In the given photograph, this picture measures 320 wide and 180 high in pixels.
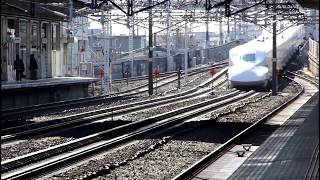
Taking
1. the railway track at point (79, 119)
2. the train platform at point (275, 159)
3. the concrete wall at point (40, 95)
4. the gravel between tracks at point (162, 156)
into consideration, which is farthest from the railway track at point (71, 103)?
the train platform at point (275, 159)

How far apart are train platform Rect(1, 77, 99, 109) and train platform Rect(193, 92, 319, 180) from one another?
44.7 ft

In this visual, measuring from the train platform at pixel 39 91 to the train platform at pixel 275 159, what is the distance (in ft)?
44.7

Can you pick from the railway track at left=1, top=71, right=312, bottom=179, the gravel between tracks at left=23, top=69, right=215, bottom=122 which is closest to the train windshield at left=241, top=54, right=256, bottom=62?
the gravel between tracks at left=23, top=69, right=215, bottom=122

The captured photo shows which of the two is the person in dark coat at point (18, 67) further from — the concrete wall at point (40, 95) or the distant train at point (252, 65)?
the distant train at point (252, 65)

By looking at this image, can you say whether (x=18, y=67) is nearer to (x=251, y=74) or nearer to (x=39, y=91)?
(x=39, y=91)

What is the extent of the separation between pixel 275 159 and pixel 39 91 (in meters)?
20.1

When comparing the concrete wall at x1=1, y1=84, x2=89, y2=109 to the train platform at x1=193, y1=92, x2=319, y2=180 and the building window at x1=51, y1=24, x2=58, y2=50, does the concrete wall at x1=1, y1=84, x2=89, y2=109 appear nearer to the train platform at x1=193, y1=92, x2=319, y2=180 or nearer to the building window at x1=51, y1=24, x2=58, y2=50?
the building window at x1=51, y1=24, x2=58, y2=50

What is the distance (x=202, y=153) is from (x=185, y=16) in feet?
84.5

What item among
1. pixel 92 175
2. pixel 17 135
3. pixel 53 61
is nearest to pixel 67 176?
pixel 92 175

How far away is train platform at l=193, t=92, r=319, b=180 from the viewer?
10094 millimetres

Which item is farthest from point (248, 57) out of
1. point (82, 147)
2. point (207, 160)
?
point (207, 160)

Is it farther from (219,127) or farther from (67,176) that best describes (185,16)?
(67,176)

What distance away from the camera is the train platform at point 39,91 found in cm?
2691

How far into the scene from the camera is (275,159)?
11.7m
